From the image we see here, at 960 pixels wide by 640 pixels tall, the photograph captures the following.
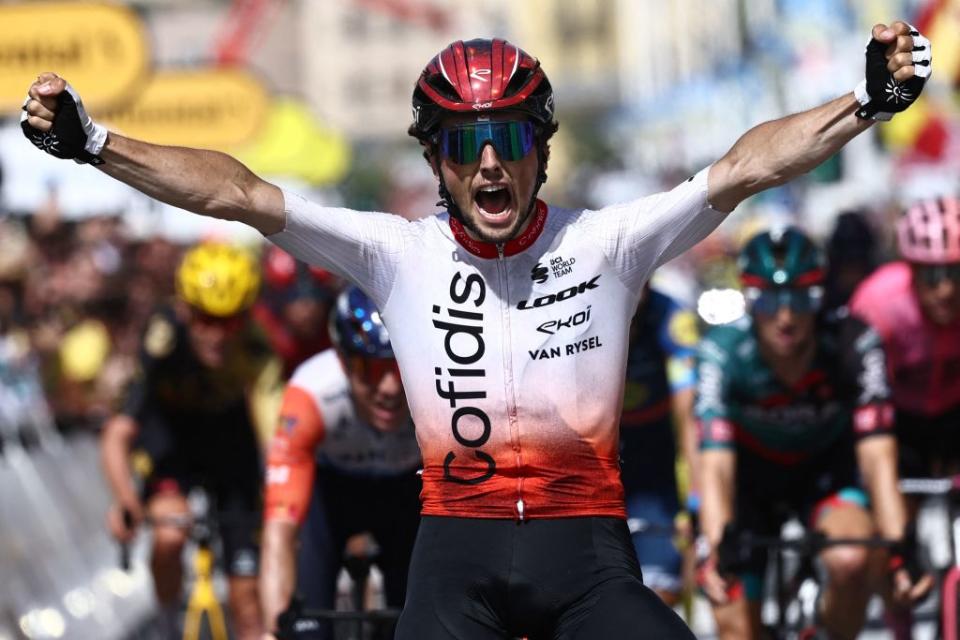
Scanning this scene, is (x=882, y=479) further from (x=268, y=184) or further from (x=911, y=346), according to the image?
(x=268, y=184)

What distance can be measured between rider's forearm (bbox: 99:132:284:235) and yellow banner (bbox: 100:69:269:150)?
53.0ft

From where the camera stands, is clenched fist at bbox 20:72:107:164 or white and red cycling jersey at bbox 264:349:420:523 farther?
white and red cycling jersey at bbox 264:349:420:523

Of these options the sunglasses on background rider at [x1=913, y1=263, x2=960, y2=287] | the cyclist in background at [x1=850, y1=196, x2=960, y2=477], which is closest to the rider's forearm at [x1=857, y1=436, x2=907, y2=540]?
the cyclist in background at [x1=850, y1=196, x2=960, y2=477]

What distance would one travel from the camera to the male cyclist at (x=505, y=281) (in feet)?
15.1

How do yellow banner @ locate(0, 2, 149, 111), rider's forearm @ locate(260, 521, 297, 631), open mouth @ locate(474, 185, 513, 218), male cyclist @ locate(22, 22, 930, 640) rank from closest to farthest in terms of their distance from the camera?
male cyclist @ locate(22, 22, 930, 640) < open mouth @ locate(474, 185, 513, 218) < rider's forearm @ locate(260, 521, 297, 631) < yellow banner @ locate(0, 2, 149, 111)

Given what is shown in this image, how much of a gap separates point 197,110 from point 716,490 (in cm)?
1520

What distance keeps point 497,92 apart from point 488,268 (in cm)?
45

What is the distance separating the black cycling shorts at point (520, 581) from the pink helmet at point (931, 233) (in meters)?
4.00

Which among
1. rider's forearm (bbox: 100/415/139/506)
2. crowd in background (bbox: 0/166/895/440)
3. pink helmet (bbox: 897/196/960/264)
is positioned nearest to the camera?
pink helmet (bbox: 897/196/960/264)

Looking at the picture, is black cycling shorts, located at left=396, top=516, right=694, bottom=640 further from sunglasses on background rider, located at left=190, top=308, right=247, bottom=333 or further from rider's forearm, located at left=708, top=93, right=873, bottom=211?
sunglasses on background rider, located at left=190, top=308, right=247, bottom=333

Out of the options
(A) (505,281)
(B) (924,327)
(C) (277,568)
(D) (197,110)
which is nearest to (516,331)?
(A) (505,281)

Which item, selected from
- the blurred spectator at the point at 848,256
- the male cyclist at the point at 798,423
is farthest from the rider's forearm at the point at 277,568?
the blurred spectator at the point at 848,256

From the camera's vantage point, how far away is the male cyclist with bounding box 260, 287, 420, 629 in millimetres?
6676

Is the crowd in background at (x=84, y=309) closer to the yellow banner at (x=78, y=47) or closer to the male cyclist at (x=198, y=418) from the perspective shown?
the yellow banner at (x=78, y=47)
